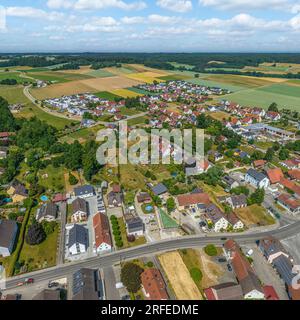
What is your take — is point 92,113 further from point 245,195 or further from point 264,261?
point 264,261

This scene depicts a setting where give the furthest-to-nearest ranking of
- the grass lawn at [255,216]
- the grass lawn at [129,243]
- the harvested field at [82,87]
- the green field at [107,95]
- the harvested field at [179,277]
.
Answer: the harvested field at [82,87]
the green field at [107,95]
the grass lawn at [255,216]
the grass lawn at [129,243]
the harvested field at [179,277]

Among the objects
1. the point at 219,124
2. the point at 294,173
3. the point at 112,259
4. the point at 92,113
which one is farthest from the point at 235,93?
the point at 112,259

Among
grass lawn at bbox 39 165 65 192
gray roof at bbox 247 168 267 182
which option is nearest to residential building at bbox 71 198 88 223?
grass lawn at bbox 39 165 65 192

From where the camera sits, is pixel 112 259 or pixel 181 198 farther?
pixel 181 198

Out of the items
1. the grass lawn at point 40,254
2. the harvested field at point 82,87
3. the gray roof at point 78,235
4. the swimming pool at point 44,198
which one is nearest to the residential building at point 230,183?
the gray roof at point 78,235

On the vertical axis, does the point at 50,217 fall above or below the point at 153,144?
below

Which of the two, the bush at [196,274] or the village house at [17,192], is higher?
the village house at [17,192]

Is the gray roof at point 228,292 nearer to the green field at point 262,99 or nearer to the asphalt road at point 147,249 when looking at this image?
the asphalt road at point 147,249
